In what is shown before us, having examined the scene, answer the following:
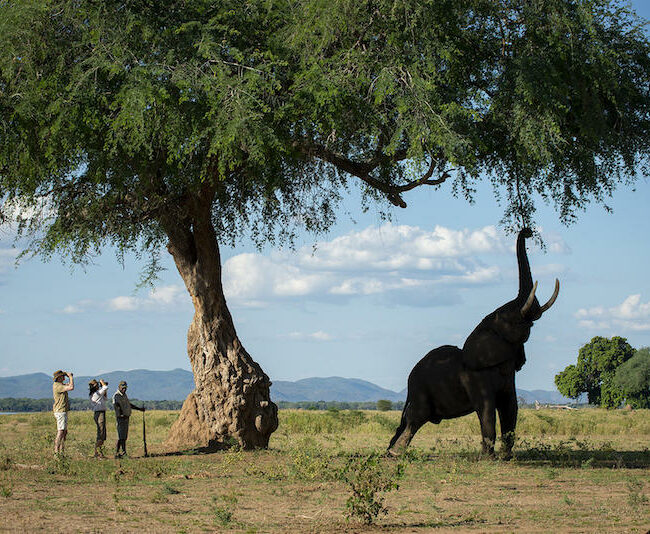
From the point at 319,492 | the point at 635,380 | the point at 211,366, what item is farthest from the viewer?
the point at 635,380

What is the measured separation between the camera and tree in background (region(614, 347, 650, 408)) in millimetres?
74750

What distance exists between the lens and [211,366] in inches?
781

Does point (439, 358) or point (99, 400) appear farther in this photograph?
point (99, 400)

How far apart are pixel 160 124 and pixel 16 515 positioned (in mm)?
7382

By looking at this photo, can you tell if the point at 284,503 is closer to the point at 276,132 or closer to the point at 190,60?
the point at 276,132

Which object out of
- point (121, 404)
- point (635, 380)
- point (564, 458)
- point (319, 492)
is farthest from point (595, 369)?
point (319, 492)

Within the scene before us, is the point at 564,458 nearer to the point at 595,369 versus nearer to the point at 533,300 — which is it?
the point at 533,300

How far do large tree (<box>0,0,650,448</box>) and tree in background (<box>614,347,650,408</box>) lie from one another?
2378 inches

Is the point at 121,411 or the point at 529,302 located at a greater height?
the point at 529,302

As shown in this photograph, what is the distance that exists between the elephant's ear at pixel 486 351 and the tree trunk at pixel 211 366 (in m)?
5.09

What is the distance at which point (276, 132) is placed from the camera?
16344 millimetres

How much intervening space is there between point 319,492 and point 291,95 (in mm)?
7294

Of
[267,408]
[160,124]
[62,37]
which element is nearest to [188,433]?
[267,408]

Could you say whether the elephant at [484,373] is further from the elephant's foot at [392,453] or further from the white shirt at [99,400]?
the white shirt at [99,400]
